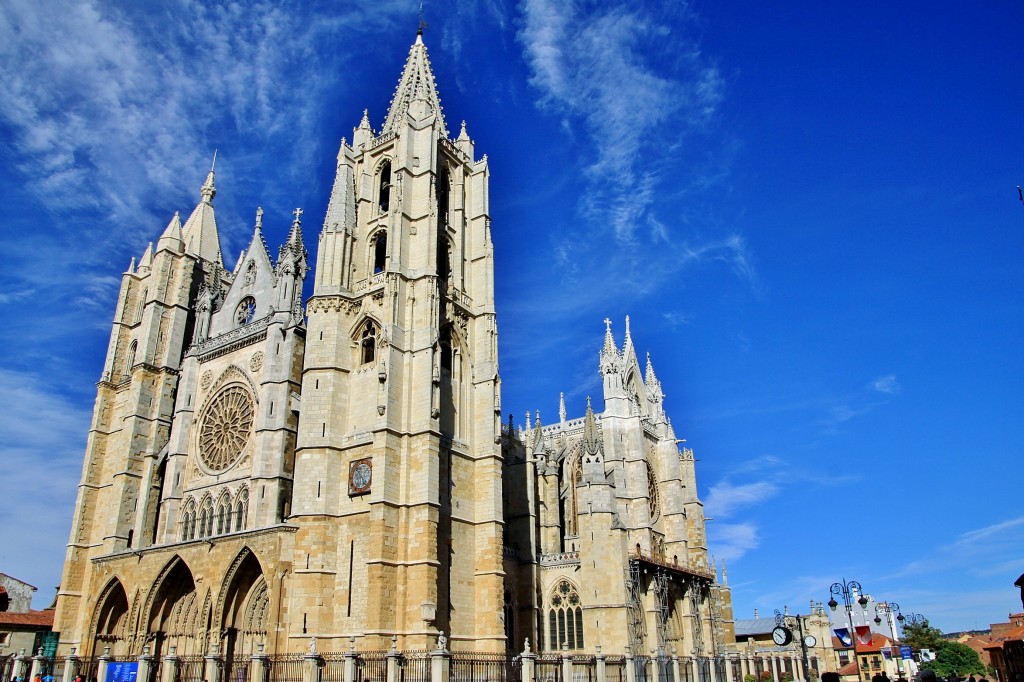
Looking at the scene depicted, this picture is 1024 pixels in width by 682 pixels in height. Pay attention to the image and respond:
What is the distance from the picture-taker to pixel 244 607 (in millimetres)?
26750

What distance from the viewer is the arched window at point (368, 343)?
96.1ft

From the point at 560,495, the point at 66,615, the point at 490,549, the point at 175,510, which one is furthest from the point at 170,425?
the point at 560,495

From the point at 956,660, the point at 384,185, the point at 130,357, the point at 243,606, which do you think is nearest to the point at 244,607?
the point at 243,606

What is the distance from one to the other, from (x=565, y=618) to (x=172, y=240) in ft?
87.9

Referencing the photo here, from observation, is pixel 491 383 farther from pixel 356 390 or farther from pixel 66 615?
pixel 66 615

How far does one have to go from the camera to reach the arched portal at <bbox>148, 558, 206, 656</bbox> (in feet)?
91.5

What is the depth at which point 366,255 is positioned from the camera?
31.9m

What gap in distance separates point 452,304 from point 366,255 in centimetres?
431

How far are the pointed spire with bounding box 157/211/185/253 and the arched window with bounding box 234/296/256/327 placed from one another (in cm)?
616

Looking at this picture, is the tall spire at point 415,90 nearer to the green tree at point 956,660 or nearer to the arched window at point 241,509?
the arched window at point 241,509

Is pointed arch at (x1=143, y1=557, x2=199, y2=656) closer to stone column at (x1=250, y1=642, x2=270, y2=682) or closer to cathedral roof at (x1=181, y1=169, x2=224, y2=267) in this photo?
stone column at (x1=250, y1=642, x2=270, y2=682)

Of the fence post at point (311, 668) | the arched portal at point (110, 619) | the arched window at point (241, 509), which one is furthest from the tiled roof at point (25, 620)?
the fence post at point (311, 668)

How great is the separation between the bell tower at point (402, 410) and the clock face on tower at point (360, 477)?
8 centimetres

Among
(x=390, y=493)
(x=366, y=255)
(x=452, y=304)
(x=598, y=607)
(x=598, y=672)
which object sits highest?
(x=366, y=255)
